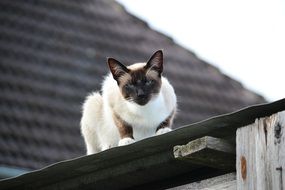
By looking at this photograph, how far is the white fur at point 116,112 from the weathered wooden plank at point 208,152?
150cm

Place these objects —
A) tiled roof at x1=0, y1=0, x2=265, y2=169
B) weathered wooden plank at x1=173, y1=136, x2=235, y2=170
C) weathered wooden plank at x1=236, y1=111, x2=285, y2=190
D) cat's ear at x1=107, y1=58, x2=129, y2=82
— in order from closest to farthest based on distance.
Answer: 1. weathered wooden plank at x1=236, y1=111, x2=285, y2=190
2. weathered wooden plank at x1=173, y1=136, x2=235, y2=170
3. cat's ear at x1=107, y1=58, x2=129, y2=82
4. tiled roof at x1=0, y1=0, x2=265, y2=169

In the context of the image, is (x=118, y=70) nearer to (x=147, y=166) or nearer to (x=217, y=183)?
(x=147, y=166)

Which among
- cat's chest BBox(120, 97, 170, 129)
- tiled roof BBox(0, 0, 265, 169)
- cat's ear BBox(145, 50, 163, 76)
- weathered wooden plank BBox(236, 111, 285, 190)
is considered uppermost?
tiled roof BBox(0, 0, 265, 169)

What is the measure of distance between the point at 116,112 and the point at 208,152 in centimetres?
189

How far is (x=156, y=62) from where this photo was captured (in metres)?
5.07

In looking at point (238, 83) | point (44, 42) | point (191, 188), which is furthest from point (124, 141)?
point (238, 83)

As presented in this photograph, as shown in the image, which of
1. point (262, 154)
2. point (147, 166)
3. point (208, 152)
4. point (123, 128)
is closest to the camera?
point (262, 154)

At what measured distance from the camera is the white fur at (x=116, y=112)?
5.08 meters

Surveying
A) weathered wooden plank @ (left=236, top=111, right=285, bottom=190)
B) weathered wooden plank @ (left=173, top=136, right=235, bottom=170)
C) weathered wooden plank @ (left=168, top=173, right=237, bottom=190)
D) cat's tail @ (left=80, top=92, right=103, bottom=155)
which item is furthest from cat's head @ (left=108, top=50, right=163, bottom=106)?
weathered wooden plank @ (left=236, top=111, right=285, bottom=190)

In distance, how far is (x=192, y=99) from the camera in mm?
7223

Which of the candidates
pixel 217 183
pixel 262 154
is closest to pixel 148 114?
pixel 217 183

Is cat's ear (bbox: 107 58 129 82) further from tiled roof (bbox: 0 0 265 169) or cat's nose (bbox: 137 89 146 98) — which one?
tiled roof (bbox: 0 0 265 169)

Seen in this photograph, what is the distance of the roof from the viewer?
10.6ft

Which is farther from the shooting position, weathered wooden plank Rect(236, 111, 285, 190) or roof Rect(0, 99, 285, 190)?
roof Rect(0, 99, 285, 190)
